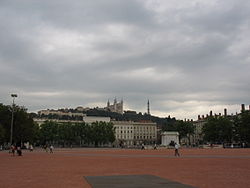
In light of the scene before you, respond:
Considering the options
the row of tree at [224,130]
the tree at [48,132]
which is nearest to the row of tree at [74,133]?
the tree at [48,132]

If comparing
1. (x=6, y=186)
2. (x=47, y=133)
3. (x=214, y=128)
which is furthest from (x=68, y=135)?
(x=6, y=186)

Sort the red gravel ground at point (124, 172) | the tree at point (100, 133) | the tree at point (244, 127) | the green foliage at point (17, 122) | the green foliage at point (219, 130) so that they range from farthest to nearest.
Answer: the tree at point (100, 133) → the green foliage at point (219, 130) → the tree at point (244, 127) → the green foliage at point (17, 122) → the red gravel ground at point (124, 172)

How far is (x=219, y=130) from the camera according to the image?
135 meters

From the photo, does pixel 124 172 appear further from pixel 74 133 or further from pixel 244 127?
pixel 74 133

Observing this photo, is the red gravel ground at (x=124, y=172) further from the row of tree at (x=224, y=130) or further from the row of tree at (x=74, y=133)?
the row of tree at (x=74, y=133)

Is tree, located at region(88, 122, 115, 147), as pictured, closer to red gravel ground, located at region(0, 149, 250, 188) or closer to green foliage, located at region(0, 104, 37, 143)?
green foliage, located at region(0, 104, 37, 143)

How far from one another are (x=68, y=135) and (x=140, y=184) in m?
138

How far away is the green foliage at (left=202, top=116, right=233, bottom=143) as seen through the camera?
439 feet

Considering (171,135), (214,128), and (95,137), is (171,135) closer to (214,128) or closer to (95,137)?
(214,128)

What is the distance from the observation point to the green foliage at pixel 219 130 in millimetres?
133875

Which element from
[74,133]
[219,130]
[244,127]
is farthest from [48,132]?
[244,127]

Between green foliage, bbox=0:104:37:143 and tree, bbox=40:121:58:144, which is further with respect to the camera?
tree, bbox=40:121:58:144

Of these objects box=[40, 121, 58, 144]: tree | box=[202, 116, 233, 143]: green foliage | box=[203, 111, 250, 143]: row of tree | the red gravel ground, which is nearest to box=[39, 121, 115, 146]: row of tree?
box=[40, 121, 58, 144]: tree

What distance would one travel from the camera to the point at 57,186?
15.1 meters
